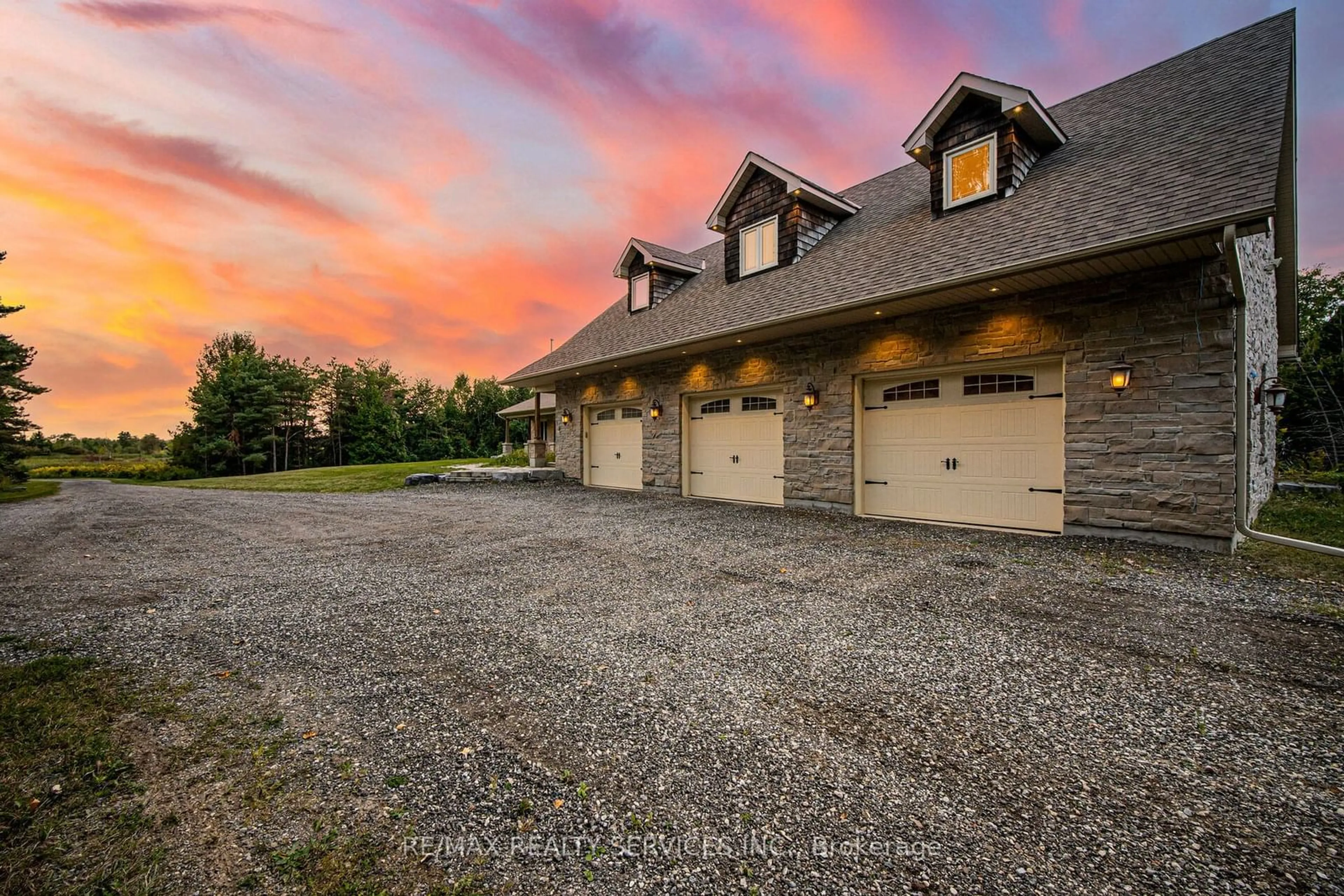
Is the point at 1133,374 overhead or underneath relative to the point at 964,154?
underneath

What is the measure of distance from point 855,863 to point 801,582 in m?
3.09

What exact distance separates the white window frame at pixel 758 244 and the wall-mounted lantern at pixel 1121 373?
583 cm

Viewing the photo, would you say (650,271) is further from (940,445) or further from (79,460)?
(79,460)

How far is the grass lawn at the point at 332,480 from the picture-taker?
528 inches

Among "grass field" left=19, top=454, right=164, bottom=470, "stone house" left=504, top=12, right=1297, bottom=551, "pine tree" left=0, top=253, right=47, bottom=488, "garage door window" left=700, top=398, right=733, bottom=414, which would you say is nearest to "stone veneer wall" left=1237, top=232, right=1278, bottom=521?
"stone house" left=504, top=12, right=1297, bottom=551

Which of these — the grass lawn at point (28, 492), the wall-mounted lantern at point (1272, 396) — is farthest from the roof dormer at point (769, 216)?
the grass lawn at point (28, 492)

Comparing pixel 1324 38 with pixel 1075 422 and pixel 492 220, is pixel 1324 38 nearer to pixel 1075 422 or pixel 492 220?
pixel 1075 422

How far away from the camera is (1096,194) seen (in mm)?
6043

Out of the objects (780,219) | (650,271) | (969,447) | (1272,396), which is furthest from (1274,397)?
A: (650,271)

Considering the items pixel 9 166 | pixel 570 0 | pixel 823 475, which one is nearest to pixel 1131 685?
pixel 823 475

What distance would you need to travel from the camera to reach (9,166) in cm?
863

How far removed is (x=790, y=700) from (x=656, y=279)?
1148 cm

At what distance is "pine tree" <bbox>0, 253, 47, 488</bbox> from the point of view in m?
14.6

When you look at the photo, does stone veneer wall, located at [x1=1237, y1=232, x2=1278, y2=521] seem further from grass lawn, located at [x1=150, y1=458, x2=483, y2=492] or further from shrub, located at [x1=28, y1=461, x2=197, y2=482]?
shrub, located at [x1=28, y1=461, x2=197, y2=482]
